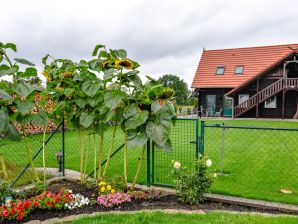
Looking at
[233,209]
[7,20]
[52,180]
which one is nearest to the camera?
[233,209]

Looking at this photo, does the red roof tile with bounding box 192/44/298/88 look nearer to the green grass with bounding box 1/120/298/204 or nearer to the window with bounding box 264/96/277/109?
the window with bounding box 264/96/277/109

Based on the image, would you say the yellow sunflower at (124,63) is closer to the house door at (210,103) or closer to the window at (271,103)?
the window at (271,103)

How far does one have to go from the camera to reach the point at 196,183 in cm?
351

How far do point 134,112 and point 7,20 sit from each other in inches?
161

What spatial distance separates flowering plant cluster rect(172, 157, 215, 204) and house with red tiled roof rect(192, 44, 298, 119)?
17918 mm

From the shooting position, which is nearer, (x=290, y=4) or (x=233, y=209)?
(x=233, y=209)

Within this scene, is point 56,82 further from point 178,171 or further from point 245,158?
point 245,158

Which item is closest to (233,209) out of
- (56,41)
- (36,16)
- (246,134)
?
(56,41)

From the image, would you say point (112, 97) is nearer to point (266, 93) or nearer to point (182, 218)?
point (182, 218)

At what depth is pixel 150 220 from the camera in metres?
2.99

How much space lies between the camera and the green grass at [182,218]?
2951 millimetres

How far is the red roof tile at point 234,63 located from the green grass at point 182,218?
19890mm

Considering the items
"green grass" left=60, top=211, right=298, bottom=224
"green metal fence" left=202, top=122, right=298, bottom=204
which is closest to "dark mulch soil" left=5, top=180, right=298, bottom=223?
"green grass" left=60, top=211, right=298, bottom=224

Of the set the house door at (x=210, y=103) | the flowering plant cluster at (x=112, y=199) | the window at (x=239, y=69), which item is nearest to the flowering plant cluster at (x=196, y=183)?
the flowering plant cluster at (x=112, y=199)
